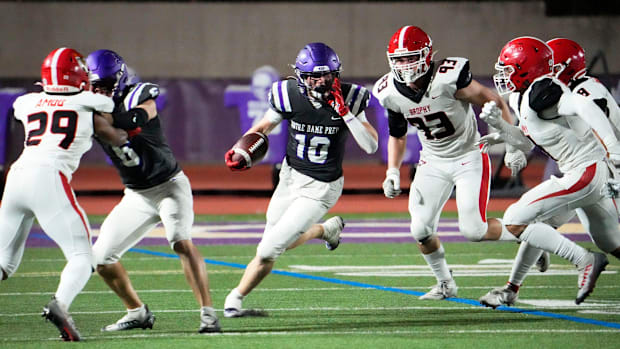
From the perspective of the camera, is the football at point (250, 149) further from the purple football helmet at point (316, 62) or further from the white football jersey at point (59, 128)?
the white football jersey at point (59, 128)

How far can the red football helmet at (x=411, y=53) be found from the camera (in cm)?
624

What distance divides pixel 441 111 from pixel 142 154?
1.99 m

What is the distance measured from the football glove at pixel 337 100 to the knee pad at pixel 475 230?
111 centimetres

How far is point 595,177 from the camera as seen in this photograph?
19.5ft

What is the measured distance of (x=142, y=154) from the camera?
5.63m

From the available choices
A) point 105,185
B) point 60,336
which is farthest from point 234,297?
point 105,185

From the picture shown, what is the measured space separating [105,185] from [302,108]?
11311 millimetres

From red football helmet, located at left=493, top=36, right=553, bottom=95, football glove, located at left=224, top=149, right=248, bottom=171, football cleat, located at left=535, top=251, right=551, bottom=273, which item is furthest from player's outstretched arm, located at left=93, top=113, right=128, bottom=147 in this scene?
football cleat, located at left=535, top=251, right=551, bottom=273

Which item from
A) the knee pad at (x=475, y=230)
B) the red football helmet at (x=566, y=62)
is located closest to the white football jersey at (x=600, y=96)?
the red football helmet at (x=566, y=62)

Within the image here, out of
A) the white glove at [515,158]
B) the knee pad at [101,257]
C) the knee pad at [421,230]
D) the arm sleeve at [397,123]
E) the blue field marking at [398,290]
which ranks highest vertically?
the arm sleeve at [397,123]

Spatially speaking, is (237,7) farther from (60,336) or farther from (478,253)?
(60,336)

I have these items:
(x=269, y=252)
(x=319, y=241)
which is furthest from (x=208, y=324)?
(x=319, y=241)

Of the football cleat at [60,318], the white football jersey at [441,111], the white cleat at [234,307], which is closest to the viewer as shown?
the football cleat at [60,318]

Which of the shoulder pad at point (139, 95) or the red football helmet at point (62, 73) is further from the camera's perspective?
the shoulder pad at point (139, 95)
